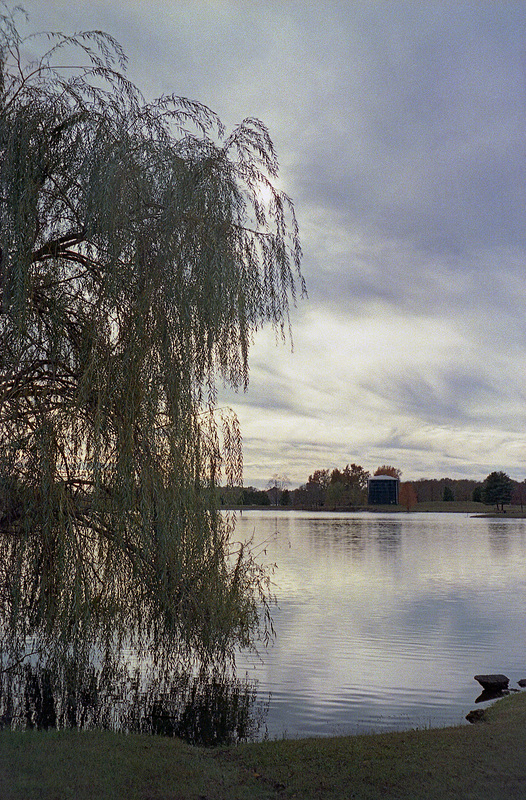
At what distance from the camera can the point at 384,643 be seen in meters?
14.6

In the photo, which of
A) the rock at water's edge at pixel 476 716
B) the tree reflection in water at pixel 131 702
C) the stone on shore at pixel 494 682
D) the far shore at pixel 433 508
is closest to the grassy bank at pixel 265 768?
the tree reflection in water at pixel 131 702

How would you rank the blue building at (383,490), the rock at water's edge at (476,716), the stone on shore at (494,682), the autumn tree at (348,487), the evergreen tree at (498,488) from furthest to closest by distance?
the blue building at (383,490) → the autumn tree at (348,487) → the evergreen tree at (498,488) → the stone on shore at (494,682) → the rock at water's edge at (476,716)

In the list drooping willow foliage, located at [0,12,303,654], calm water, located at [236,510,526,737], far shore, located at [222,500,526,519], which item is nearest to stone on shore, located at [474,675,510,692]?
calm water, located at [236,510,526,737]

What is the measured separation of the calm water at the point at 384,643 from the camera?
32.3 feet

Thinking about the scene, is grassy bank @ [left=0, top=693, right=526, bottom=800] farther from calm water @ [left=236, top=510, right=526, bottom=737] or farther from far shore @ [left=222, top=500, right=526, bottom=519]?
far shore @ [left=222, top=500, right=526, bottom=519]

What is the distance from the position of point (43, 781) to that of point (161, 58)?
28.8ft

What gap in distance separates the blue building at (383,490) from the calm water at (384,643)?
104 meters

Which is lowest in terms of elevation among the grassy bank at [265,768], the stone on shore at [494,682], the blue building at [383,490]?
the stone on shore at [494,682]

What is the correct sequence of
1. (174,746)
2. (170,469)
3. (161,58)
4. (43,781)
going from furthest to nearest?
(161,58) < (170,469) < (174,746) < (43,781)

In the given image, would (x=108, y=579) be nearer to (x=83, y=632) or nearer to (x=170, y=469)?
(x=83, y=632)

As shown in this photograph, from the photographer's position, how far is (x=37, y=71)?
7738mm

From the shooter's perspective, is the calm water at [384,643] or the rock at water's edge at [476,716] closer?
the rock at water's edge at [476,716]

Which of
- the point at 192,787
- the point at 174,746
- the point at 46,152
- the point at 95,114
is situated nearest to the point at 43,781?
the point at 192,787

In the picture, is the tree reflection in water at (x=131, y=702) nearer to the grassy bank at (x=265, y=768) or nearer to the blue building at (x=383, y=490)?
the grassy bank at (x=265, y=768)
